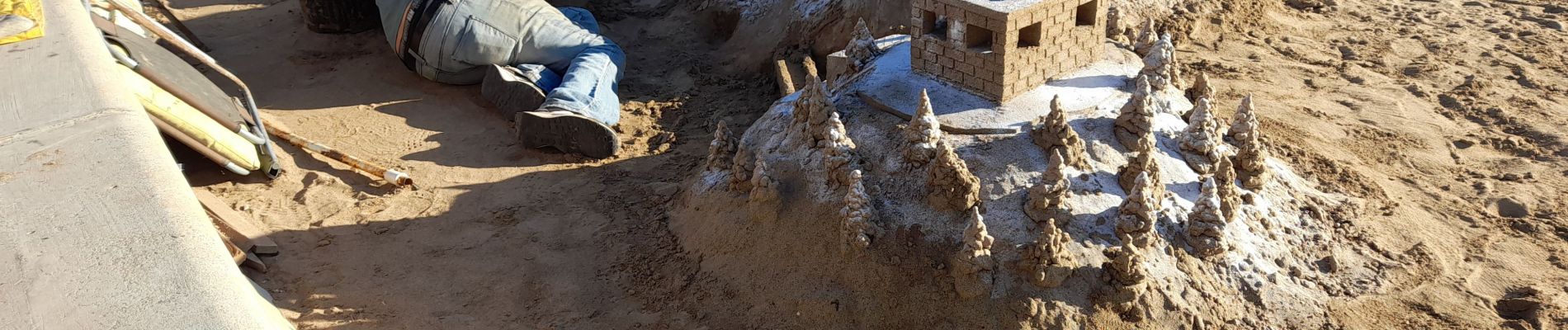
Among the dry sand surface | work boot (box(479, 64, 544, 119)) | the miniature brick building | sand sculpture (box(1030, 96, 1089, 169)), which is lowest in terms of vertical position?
the dry sand surface

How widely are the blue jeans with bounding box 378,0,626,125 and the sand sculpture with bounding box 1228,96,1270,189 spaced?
4273mm

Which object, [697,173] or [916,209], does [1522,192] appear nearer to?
[916,209]

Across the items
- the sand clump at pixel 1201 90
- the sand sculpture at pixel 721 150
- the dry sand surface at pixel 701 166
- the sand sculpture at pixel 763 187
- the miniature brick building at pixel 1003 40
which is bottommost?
the dry sand surface at pixel 701 166

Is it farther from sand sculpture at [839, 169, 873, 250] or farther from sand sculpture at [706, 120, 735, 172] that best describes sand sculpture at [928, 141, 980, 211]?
sand sculpture at [706, 120, 735, 172]

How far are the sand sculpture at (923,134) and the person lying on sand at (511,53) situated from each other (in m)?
3.04

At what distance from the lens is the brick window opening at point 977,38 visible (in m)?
4.99

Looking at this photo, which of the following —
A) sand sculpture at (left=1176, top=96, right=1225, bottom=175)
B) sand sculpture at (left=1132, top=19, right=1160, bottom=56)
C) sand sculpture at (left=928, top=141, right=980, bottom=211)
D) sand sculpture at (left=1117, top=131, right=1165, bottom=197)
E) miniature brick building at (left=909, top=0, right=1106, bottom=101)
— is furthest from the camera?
sand sculpture at (left=1132, top=19, right=1160, bottom=56)

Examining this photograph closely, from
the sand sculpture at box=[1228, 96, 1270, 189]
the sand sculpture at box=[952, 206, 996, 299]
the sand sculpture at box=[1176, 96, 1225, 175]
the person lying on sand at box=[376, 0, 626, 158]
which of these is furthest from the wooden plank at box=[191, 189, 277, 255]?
the sand sculpture at box=[1228, 96, 1270, 189]

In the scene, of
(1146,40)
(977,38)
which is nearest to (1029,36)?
(977,38)

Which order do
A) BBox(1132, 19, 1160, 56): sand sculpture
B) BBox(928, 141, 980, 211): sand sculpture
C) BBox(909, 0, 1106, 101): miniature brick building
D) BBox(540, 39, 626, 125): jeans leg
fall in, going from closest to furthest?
1. BBox(928, 141, 980, 211): sand sculpture
2. BBox(909, 0, 1106, 101): miniature brick building
3. BBox(1132, 19, 1160, 56): sand sculpture
4. BBox(540, 39, 626, 125): jeans leg

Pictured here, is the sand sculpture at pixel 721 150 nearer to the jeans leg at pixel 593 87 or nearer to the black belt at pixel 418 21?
the jeans leg at pixel 593 87

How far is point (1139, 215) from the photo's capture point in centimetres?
444

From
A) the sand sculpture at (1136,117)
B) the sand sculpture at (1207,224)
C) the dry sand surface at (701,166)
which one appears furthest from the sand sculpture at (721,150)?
the sand sculpture at (1207,224)

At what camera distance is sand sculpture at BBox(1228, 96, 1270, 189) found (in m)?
5.05
